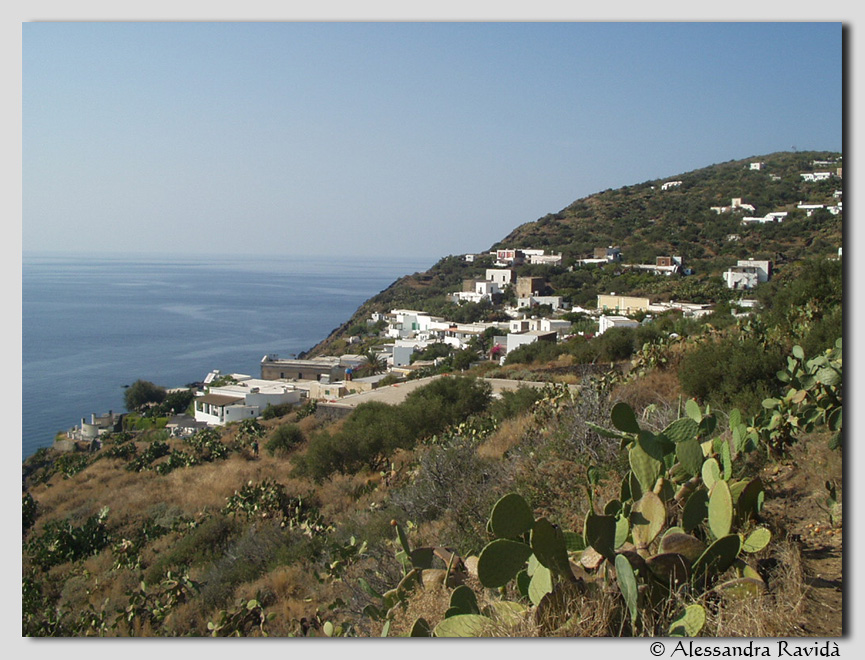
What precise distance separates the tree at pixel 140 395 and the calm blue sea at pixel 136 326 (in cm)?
26

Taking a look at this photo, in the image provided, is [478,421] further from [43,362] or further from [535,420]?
[43,362]

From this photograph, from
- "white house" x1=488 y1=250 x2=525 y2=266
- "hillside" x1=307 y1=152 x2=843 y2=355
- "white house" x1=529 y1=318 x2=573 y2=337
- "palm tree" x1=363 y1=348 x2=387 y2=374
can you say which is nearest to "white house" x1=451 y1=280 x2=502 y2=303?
"hillside" x1=307 y1=152 x2=843 y2=355

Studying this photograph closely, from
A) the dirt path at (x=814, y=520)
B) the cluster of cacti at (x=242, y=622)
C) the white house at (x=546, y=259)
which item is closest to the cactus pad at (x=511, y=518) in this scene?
the dirt path at (x=814, y=520)

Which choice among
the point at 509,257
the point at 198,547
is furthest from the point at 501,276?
the point at 198,547

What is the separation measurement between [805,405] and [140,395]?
72.0ft

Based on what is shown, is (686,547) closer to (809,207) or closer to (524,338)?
(524,338)

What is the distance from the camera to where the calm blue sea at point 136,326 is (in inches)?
281

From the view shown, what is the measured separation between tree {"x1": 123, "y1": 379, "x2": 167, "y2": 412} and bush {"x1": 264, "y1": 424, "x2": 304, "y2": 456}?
1191 centimetres

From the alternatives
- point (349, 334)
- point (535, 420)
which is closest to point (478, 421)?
point (535, 420)

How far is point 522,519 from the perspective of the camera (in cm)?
182

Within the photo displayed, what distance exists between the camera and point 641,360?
22.8 feet

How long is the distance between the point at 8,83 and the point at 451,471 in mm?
3050

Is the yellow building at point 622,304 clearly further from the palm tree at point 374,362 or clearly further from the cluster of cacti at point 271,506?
the cluster of cacti at point 271,506

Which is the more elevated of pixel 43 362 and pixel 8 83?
pixel 8 83
